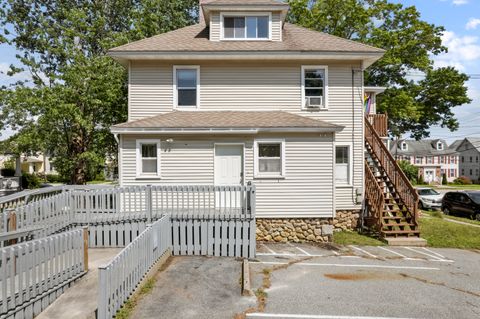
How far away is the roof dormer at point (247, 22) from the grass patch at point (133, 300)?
11014mm

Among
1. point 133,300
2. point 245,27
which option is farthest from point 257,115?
point 133,300

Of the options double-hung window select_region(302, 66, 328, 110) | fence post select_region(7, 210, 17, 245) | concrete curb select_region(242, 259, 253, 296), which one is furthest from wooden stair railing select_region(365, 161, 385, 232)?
fence post select_region(7, 210, 17, 245)

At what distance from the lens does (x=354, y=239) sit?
11.9 meters

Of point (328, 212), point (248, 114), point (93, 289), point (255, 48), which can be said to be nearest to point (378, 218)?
point (328, 212)

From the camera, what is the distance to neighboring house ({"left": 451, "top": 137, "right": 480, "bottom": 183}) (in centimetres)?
6400

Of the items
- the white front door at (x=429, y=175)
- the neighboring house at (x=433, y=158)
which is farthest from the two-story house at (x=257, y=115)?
the white front door at (x=429, y=175)

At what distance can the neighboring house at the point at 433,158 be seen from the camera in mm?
61594

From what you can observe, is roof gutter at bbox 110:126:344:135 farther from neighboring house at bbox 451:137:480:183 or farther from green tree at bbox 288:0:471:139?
neighboring house at bbox 451:137:480:183

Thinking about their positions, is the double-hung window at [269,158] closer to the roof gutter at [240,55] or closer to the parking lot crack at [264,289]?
the parking lot crack at [264,289]

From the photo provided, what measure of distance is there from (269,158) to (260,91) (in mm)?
3266

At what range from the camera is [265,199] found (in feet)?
38.5

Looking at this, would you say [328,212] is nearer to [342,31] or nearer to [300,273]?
[300,273]

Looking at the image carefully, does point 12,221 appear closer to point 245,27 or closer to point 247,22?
point 245,27

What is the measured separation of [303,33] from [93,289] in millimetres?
14039
